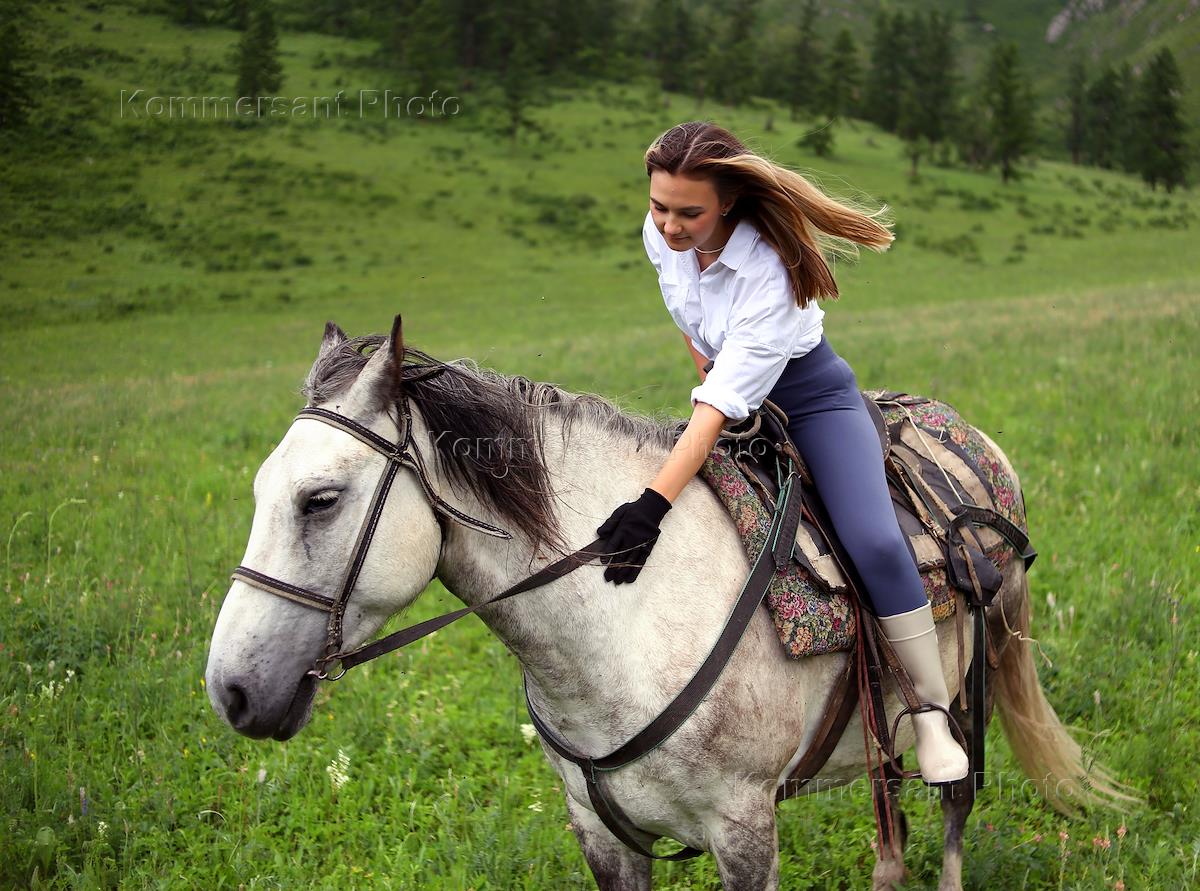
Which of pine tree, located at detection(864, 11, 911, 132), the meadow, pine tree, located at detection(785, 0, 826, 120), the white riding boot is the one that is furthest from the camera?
pine tree, located at detection(864, 11, 911, 132)

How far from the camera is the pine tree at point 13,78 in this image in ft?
47.1

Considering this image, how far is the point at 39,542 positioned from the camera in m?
6.93

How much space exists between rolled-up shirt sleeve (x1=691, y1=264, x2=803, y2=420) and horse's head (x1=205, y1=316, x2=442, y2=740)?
38.4 inches

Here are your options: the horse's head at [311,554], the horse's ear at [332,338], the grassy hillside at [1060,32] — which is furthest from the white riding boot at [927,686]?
the grassy hillside at [1060,32]

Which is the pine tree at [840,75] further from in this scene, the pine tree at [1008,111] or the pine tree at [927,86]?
the pine tree at [1008,111]

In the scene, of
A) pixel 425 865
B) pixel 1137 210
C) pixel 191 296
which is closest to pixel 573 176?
pixel 191 296

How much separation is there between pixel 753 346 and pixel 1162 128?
8296 centimetres

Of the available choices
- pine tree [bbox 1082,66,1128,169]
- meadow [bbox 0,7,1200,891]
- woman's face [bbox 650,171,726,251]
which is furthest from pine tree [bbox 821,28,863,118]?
woman's face [bbox 650,171,726,251]

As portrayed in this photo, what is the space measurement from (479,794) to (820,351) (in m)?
3.08

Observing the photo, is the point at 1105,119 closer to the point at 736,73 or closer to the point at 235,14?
the point at 736,73

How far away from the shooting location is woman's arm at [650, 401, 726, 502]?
105 inches

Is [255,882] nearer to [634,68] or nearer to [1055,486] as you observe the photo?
[1055,486]

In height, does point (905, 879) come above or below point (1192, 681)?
below

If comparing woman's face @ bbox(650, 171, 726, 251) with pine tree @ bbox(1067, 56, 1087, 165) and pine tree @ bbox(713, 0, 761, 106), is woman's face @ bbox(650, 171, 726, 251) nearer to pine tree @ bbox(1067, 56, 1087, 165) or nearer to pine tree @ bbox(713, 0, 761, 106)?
pine tree @ bbox(713, 0, 761, 106)
